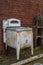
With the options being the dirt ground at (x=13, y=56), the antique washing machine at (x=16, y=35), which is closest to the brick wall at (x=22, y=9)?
the antique washing machine at (x=16, y=35)

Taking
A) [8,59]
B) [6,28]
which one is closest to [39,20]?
[6,28]

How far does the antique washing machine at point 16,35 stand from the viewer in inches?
244

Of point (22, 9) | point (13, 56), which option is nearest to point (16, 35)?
point (13, 56)

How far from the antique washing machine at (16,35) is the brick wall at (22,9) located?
275mm

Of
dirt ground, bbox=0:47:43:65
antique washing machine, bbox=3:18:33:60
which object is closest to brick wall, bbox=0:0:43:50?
antique washing machine, bbox=3:18:33:60

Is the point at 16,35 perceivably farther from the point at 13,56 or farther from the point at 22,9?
the point at 22,9

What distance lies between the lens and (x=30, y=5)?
7602 millimetres

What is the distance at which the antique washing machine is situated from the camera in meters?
6.20

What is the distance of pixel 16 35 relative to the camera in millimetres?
6172

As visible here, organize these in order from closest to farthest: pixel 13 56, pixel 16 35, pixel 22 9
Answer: pixel 16 35
pixel 13 56
pixel 22 9

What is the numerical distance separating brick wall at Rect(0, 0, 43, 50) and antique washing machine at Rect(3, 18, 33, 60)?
275 millimetres

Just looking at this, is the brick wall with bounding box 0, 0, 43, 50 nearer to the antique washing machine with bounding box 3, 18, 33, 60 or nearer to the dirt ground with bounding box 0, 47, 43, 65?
the antique washing machine with bounding box 3, 18, 33, 60

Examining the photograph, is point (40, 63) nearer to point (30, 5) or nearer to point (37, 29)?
point (37, 29)

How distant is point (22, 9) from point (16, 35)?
155 cm
